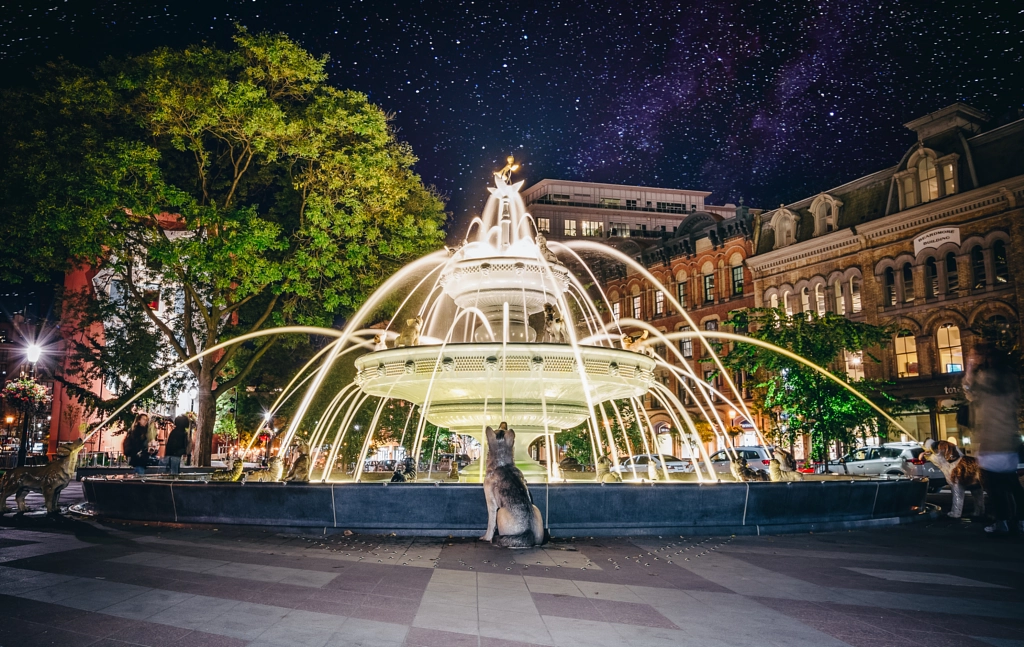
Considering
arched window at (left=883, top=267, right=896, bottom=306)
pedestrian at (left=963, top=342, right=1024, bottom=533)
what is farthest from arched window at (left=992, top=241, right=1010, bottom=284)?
pedestrian at (left=963, top=342, right=1024, bottom=533)

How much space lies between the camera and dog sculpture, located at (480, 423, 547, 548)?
7809 mm

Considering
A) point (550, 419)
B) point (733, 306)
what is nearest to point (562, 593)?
point (550, 419)

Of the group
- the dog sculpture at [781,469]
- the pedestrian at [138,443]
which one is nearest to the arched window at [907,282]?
the dog sculpture at [781,469]

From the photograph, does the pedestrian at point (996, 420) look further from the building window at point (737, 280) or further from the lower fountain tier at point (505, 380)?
the building window at point (737, 280)

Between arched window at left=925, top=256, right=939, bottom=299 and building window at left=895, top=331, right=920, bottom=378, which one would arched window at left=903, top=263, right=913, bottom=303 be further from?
building window at left=895, top=331, right=920, bottom=378

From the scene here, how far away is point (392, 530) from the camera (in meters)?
8.70

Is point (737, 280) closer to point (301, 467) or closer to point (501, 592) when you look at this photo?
point (301, 467)

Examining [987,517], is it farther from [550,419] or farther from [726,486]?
[550,419]

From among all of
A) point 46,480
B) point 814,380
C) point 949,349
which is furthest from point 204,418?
point 949,349

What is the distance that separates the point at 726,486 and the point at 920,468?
1999 cm

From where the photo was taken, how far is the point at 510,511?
7848 millimetres

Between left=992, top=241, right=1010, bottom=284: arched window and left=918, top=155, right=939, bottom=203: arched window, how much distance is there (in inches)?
162

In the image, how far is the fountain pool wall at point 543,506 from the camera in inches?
335

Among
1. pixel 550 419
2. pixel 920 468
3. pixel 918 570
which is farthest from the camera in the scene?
pixel 920 468
